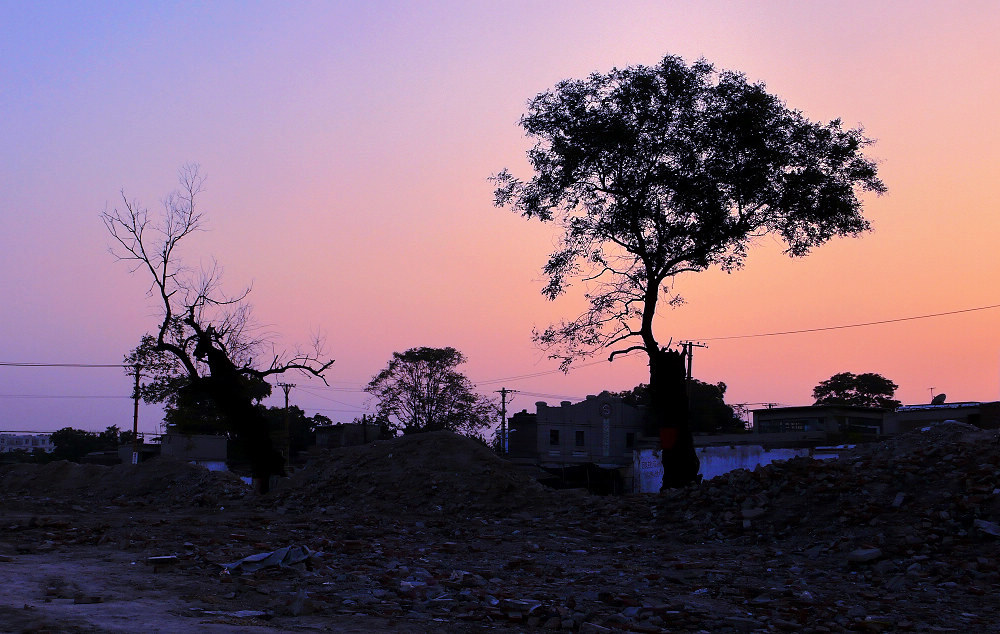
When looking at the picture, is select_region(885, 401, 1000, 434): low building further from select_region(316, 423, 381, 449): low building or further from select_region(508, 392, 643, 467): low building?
select_region(316, 423, 381, 449): low building

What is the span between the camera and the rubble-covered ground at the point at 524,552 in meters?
7.79

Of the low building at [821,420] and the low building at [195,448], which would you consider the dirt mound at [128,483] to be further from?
the low building at [821,420]

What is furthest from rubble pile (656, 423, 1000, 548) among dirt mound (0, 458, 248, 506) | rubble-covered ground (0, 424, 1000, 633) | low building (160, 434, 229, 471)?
low building (160, 434, 229, 471)

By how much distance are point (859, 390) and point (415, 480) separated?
2612 inches

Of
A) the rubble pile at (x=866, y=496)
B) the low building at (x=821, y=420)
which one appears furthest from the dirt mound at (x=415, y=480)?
the low building at (x=821, y=420)

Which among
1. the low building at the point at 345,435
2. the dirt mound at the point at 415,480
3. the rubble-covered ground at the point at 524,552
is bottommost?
the rubble-covered ground at the point at 524,552

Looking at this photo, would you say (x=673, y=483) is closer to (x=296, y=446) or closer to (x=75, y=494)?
(x=75, y=494)

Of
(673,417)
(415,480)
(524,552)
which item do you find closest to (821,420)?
(673,417)

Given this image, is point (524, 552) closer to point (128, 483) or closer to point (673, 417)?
point (673, 417)

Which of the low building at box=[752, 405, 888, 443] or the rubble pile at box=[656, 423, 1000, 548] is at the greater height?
the low building at box=[752, 405, 888, 443]

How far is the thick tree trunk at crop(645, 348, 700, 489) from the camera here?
19328mm

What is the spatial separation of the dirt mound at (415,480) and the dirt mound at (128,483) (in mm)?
2850

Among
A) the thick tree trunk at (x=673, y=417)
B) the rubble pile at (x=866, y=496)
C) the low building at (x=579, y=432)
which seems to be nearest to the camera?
the rubble pile at (x=866, y=496)

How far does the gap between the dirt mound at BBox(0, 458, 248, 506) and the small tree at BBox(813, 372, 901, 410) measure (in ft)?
208
